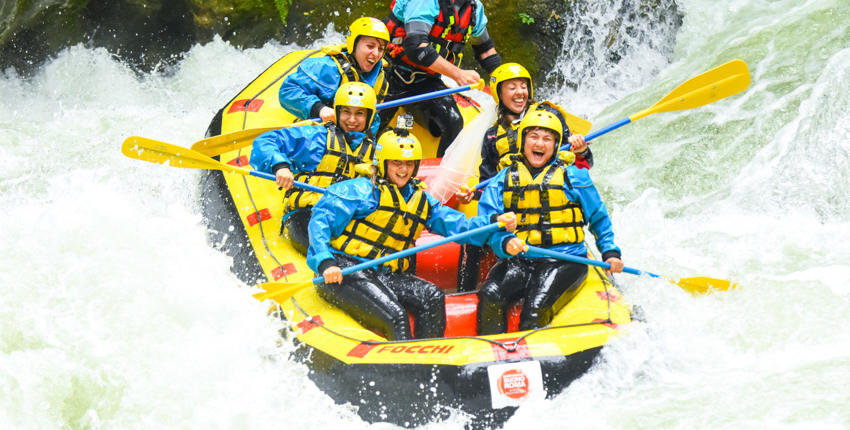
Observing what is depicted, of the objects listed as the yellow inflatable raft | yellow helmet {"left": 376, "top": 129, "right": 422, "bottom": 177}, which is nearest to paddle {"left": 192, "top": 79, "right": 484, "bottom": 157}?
the yellow inflatable raft

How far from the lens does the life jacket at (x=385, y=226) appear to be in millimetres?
4402

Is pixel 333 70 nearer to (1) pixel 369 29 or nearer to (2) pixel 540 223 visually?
(1) pixel 369 29

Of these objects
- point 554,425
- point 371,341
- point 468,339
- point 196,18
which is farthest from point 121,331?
point 196,18

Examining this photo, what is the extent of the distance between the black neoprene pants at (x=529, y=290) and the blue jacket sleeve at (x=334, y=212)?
2.46 ft

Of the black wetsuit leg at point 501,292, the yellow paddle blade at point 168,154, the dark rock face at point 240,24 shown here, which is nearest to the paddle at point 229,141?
the yellow paddle blade at point 168,154

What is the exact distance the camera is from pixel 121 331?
4512 millimetres

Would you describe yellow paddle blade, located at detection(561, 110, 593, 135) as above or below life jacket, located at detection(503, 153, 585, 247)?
above

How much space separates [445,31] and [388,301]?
232 cm

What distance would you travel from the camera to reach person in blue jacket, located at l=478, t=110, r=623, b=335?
14.5 feet

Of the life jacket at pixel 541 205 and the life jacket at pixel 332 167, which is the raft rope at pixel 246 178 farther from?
the life jacket at pixel 541 205

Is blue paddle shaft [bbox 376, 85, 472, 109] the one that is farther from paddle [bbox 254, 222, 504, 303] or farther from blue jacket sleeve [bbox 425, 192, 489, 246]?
paddle [bbox 254, 222, 504, 303]

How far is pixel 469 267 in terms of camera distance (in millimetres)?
4945

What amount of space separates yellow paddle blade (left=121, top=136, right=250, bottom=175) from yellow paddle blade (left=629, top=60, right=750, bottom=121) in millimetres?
2667

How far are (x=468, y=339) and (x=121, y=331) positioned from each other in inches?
73.1
